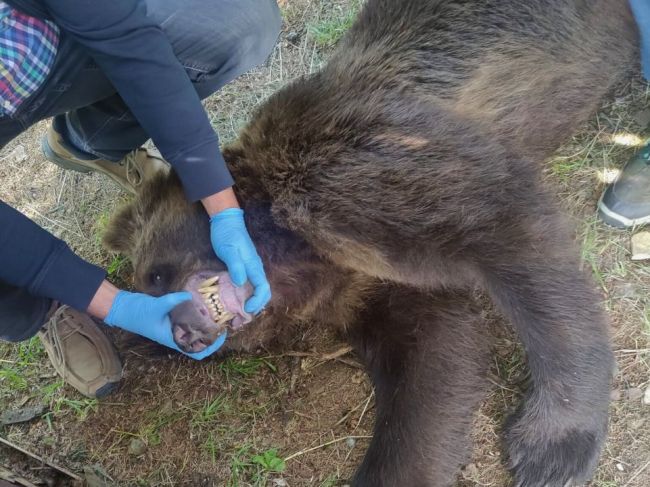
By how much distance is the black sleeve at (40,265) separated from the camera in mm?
2586

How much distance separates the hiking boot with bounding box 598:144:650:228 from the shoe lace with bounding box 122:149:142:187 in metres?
2.84

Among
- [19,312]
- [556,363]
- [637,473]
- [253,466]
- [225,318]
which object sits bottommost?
[637,473]

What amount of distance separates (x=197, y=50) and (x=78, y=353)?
6.18ft

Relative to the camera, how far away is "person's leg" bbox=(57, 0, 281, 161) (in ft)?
10.5

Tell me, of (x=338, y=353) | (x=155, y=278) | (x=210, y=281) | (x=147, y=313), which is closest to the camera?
(x=147, y=313)

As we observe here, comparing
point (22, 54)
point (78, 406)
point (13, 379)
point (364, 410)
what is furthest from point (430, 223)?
point (13, 379)

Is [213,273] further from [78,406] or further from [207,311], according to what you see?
[78,406]

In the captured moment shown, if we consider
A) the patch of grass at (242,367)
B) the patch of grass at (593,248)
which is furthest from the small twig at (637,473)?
the patch of grass at (242,367)

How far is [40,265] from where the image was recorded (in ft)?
8.80

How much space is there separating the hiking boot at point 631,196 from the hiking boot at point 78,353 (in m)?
2.96

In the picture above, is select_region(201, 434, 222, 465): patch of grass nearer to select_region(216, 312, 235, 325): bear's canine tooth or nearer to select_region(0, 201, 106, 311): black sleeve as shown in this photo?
select_region(216, 312, 235, 325): bear's canine tooth

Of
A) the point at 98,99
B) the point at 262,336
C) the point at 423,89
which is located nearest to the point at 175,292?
the point at 262,336

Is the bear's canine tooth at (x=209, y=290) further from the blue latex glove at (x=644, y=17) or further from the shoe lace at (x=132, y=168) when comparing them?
the blue latex glove at (x=644, y=17)

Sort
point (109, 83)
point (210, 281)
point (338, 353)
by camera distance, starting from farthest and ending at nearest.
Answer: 1. point (338, 353)
2. point (109, 83)
3. point (210, 281)
